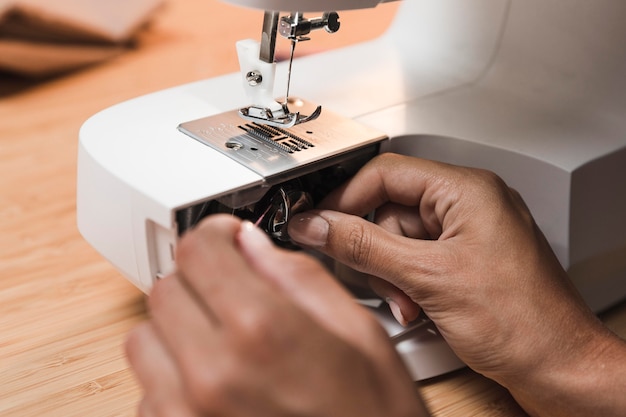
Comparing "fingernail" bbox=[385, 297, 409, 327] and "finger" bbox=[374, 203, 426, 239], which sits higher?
"finger" bbox=[374, 203, 426, 239]

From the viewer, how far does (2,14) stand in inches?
53.2

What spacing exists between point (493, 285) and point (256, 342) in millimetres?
353

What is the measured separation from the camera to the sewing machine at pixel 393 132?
713 mm

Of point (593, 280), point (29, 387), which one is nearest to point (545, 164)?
point (593, 280)

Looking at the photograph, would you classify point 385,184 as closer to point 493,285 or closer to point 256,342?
point 493,285

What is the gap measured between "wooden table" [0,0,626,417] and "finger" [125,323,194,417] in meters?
0.31

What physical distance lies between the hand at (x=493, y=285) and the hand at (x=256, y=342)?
27cm

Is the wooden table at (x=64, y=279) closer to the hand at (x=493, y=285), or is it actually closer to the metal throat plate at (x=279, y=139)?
the hand at (x=493, y=285)

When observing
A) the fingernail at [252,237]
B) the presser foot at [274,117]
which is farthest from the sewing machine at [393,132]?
the fingernail at [252,237]

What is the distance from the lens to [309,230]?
2.43 ft

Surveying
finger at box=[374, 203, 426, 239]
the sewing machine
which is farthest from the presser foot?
finger at box=[374, 203, 426, 239]

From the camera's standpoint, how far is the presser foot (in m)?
0.77

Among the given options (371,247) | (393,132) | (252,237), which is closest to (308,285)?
(252,237)

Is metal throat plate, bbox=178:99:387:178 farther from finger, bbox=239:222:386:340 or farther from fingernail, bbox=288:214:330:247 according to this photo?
finger, bbox=239:222:386:340
